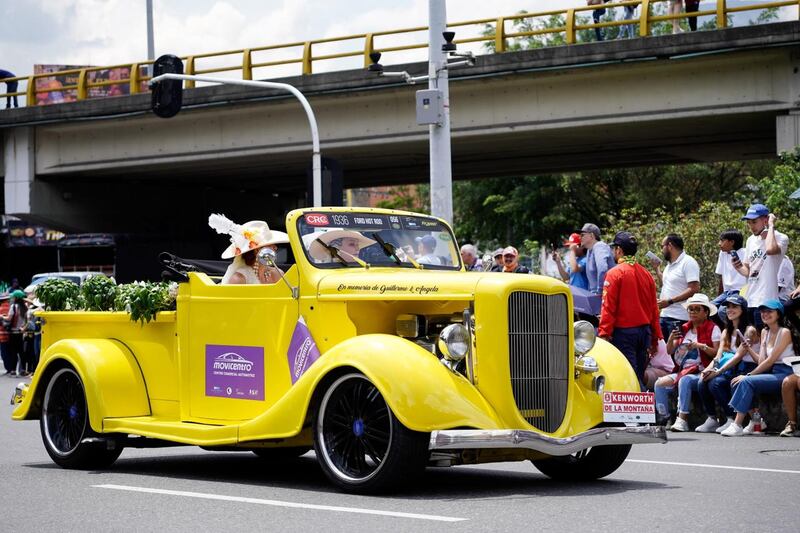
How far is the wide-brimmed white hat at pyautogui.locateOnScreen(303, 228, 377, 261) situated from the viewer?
33.1ft

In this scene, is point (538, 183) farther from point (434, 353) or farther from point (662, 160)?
point (434, 353)

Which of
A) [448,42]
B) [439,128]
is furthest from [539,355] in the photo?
[448,42]

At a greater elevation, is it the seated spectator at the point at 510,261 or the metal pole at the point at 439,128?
the metal pole at the point at 439,128

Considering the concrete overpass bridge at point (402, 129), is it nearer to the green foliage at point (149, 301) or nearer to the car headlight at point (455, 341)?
the green foliage at point (149, 301)

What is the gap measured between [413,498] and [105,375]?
10.9 ft

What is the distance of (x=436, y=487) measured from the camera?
9180mm

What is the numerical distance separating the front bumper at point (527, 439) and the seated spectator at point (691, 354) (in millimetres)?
5048

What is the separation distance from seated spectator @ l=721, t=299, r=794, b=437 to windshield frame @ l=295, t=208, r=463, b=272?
3.94 m

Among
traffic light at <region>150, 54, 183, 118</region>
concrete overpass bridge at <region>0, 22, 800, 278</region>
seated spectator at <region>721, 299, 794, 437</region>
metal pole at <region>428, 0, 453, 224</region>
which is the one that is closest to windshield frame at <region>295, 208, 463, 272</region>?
seated spectator at <region>721, 299, 794, 437</region>

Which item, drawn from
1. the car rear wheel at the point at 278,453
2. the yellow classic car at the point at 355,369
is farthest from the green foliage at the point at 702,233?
the yellow classic car at the point at 355,369

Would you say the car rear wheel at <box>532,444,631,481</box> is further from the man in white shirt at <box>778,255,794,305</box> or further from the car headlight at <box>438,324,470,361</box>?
the man in white shirt at <box>778,255,794,305</box>

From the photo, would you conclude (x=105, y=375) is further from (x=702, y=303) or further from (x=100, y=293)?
(x=702, y=303)

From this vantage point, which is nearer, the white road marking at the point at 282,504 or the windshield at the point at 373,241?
the white road marking at the point at 282,504

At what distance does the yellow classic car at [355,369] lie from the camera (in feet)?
28.2
